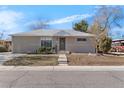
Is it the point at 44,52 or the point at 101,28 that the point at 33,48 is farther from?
the point at 101,28

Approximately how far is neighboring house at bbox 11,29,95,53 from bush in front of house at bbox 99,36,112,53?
162cm

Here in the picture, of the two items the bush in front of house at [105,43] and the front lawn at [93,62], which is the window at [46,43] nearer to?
the bush in front of house at [105,43]

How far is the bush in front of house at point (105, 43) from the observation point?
1364 inches

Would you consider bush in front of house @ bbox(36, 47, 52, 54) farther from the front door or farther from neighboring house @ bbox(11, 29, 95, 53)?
the front door

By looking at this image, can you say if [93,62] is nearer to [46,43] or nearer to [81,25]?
[46,43]

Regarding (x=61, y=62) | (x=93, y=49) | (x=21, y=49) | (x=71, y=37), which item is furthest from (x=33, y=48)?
(x=61, y=62)

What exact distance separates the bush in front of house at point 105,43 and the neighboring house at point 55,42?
162cm

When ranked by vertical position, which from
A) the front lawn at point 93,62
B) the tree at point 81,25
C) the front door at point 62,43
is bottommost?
the front lawn at point 93,62

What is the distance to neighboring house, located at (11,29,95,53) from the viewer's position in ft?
120

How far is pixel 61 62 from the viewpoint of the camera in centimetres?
2173

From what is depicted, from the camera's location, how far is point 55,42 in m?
36.7

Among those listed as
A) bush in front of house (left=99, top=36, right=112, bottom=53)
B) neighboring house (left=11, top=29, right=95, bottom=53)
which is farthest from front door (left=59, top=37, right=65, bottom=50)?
bush in front of house (left=99, top=36, right=112, bottom=53)

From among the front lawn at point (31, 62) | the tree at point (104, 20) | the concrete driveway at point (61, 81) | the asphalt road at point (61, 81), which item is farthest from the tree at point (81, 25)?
the asphalt road at point (61, 81)
